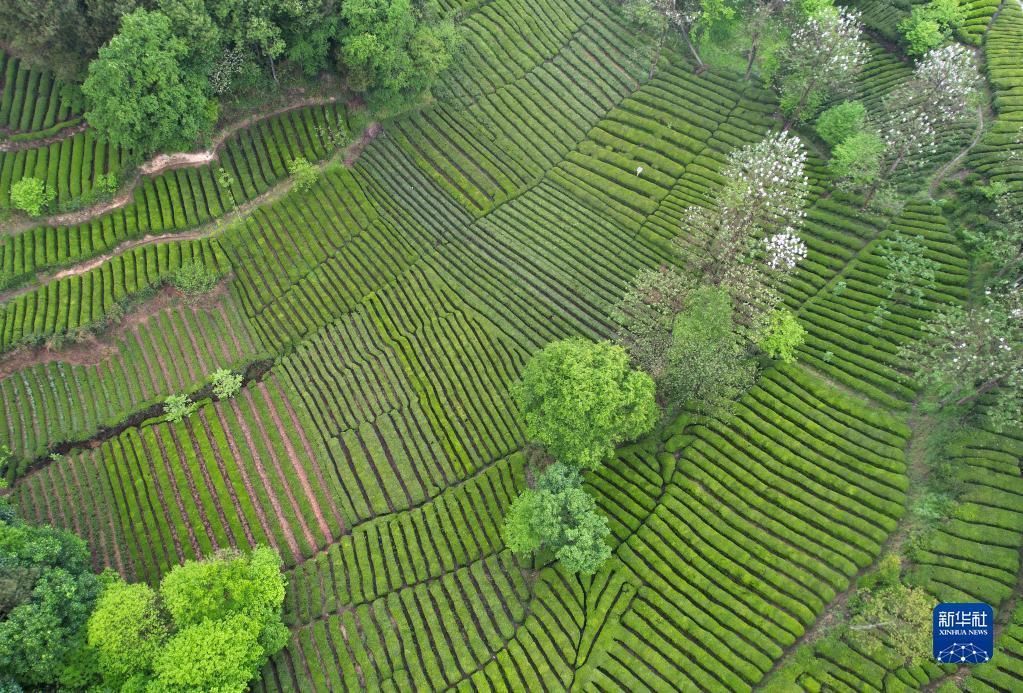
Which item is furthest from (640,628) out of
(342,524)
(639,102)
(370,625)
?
(639,102)

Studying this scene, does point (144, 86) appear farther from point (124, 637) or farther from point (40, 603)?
point (124, 637)

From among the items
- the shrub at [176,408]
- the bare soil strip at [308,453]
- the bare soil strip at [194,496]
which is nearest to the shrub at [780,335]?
the bare soil strip at [308,453]

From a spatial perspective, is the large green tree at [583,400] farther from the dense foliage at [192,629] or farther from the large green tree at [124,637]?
→ the large green tree at [124,637]

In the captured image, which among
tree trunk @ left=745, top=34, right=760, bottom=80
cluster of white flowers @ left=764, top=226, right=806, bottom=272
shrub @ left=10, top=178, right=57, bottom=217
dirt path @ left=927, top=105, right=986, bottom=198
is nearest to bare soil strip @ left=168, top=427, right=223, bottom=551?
shrub @ left=10, top=178, right=57, bottom=217

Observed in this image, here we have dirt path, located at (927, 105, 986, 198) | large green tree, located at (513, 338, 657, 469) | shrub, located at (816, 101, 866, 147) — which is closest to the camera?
large green tree, located at (513, 338, 657, 469)

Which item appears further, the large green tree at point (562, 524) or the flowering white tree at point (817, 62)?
the flowering white tree at point (817, 62)

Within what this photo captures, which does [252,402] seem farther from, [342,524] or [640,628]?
[640,628]

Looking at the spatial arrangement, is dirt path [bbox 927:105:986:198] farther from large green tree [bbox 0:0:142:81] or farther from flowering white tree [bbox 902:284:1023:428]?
large green tree [bbox 0:0:142:81]
